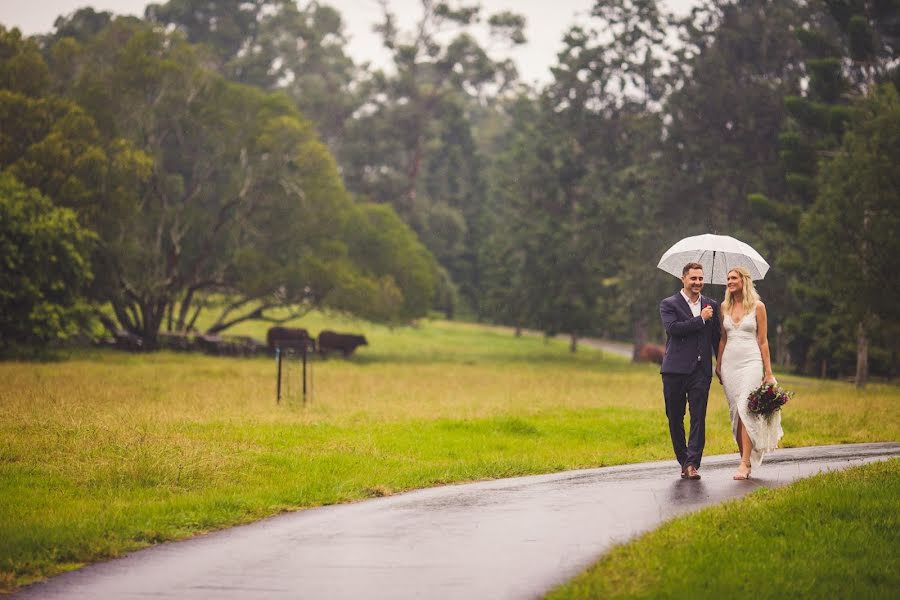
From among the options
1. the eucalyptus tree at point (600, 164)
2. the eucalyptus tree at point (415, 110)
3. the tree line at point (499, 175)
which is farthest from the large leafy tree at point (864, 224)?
the eucalyptus tree at point (415, 110)

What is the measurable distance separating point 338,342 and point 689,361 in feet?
122

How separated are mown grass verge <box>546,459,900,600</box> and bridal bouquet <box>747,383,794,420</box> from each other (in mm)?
1283

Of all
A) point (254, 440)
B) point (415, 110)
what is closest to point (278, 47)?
point (415, 110)

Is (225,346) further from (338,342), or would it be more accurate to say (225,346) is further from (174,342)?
(338,342)

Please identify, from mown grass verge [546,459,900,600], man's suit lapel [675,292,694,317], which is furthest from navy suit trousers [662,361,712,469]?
mown grass verge [546,459,900,600]

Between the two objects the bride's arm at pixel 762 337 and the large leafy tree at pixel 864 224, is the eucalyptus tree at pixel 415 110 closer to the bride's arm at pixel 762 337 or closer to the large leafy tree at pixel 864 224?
the large leafy tree at pixel 864 224

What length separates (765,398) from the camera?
11.6 meters

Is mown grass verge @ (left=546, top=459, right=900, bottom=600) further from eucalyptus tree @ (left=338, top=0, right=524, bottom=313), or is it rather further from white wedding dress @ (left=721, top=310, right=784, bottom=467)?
eucalyptus tree @ (left=338, top=0, right=524, bottom=313)

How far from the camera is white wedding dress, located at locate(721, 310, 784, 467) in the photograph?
1170 cm

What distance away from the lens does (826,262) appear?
3294 centimetres

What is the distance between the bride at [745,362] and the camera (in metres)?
11.7

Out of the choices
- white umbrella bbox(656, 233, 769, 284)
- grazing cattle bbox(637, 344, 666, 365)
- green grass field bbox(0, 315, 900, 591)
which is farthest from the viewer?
grazing cattle bbox(637, 344, 666, 365)

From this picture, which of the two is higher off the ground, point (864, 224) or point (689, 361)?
point (864, 224)

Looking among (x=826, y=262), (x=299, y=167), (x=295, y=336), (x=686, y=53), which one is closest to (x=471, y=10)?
(x=686, y=53)
